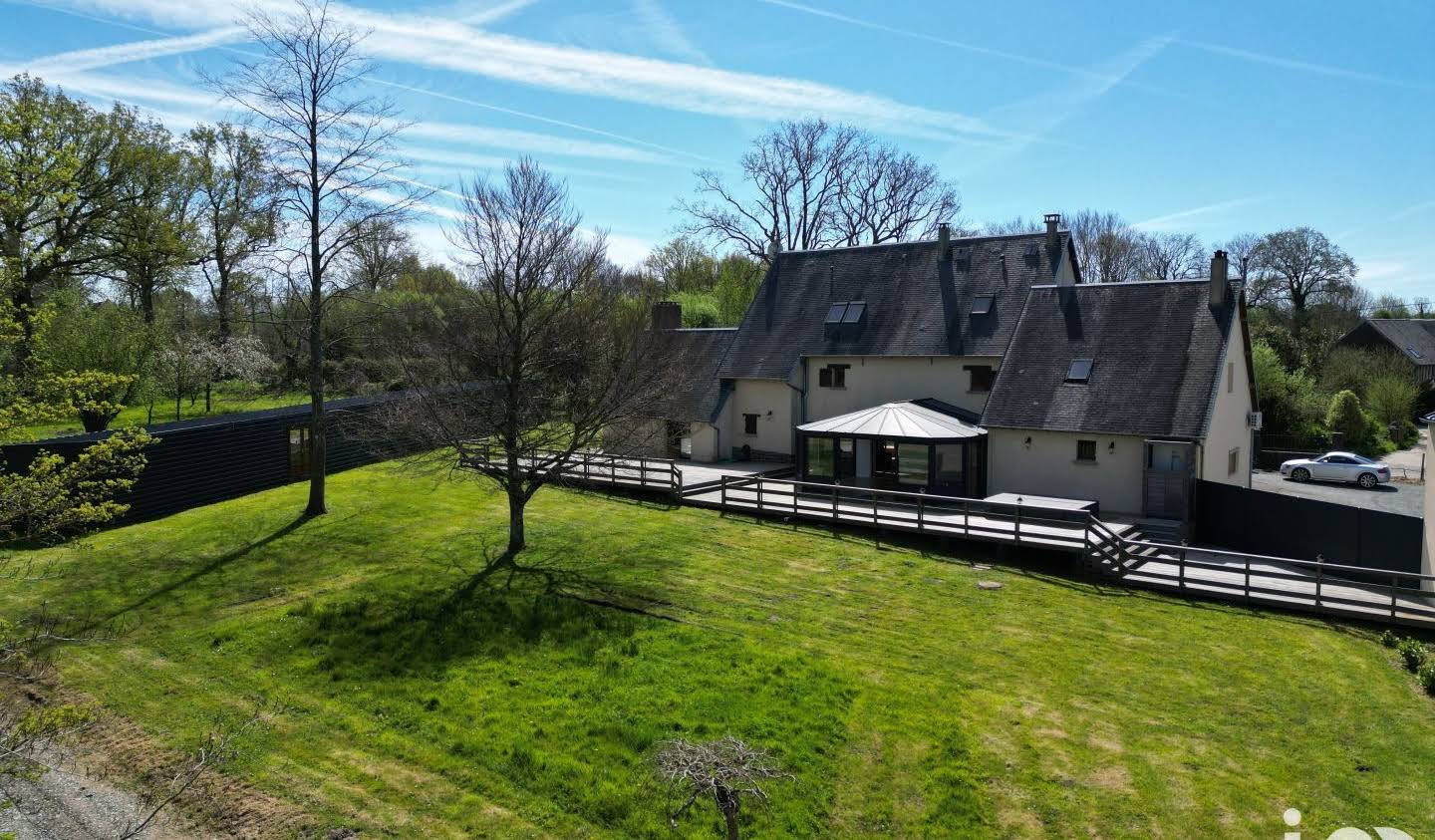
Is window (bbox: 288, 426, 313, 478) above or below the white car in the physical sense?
above

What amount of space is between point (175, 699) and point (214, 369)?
1062 inches

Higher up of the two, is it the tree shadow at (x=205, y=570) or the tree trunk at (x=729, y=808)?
the tree trunk at (x=729, y=808)

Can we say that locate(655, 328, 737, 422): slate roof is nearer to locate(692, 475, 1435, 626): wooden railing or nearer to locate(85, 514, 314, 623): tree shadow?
locate(692, 475, 1435, 626): wooden railing

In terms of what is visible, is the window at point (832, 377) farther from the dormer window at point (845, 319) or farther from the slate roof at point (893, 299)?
the dormer window at point (845, 319)

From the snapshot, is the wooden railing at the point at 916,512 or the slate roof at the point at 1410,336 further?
the slate roof at the point at 1410,336

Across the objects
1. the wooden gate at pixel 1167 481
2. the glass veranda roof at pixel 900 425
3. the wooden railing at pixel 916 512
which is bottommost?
the wooden railing at pixel 916 512

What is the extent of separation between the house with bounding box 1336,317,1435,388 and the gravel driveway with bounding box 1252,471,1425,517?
22.5m

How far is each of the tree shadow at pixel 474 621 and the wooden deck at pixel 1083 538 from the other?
98.0 inches

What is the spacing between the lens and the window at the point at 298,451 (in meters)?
23.2

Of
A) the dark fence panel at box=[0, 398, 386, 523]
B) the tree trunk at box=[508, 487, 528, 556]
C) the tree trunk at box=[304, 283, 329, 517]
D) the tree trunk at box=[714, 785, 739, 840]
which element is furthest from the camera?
the dark fence panel at box=[0, 398, 386, 523]

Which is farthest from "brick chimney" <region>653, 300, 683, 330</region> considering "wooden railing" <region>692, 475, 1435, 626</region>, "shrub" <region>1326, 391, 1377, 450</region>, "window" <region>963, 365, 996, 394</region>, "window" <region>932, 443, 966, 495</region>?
"shrub" <region>1326, 391, 1377, 450</region>

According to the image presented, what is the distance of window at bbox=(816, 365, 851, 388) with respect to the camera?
87.8ft

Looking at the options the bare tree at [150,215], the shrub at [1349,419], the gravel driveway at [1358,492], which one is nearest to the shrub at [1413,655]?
the gravel driveway at [1358,492]

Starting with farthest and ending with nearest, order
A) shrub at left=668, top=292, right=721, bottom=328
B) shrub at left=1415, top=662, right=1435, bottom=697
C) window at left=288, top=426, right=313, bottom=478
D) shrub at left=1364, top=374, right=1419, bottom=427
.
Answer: shrub at left=668, top=292, right=721, bottom=328 → shrub at left=1364, top=374, right=1419, bottom=427 → window at left=288, top=426, right=313, bottom=478 → shrub at left=1415, top=662, right=1435, bottom=697
